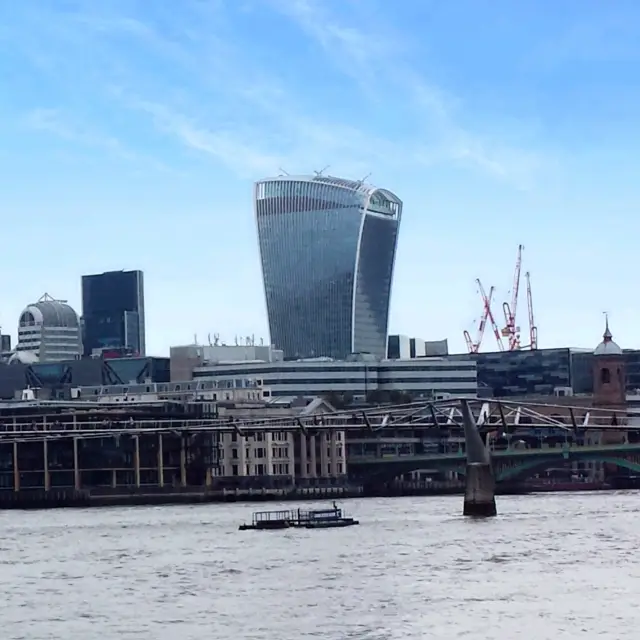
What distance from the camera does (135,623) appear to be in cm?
6856

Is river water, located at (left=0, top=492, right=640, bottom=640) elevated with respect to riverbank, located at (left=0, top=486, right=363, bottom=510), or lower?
lower

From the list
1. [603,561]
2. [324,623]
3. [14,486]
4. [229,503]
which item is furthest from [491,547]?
[14,486]

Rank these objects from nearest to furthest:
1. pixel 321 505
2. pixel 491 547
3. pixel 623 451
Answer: pixel 491 547
pixel 321 505
pixel 623 451

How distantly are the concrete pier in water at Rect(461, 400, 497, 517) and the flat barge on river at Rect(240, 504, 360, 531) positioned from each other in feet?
25.8

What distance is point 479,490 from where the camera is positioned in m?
132

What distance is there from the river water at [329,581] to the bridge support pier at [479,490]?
4.00m

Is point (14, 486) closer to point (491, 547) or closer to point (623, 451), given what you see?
point (623, 451)

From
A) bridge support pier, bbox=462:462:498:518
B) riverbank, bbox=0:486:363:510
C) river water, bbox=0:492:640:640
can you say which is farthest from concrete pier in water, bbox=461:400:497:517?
riverbank, bbox=0:486:363:510

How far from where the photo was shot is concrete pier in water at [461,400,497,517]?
132125mm

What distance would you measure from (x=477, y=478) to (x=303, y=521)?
1134cm

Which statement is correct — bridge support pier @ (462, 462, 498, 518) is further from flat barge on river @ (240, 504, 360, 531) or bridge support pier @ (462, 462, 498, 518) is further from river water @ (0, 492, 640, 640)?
flat barge on river @ (240, 504, 360, 531)

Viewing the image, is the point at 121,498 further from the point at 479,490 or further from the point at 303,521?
the point at 479,490

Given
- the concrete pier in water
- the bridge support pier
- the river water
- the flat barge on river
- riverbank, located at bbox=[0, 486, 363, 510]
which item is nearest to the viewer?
the river water

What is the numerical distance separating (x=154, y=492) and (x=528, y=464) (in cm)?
3513
